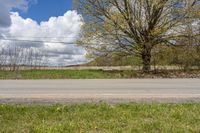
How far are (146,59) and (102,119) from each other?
2080 cm

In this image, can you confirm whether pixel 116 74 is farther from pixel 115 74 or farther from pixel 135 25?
pixel 135 25

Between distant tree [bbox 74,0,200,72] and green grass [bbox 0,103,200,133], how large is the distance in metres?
18.6

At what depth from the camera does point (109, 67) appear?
30.0 metres

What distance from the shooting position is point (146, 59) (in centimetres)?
2808

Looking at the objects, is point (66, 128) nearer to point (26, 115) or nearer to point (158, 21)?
point (26, 115)

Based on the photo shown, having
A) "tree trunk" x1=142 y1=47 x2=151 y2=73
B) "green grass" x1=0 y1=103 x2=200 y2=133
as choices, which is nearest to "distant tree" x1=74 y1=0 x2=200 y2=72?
"tree trunk" x1=142 y1=47 x2=151 y2=73

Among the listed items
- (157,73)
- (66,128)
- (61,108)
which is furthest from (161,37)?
(66,128)

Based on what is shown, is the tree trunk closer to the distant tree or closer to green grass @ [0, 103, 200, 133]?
the distant tree

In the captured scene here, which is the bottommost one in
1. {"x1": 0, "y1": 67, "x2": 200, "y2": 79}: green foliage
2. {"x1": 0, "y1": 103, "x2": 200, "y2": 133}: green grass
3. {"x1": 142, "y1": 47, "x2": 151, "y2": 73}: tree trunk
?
{"x1": 0, "y1": 103, "x2": 200, "y2": 133}: green grass

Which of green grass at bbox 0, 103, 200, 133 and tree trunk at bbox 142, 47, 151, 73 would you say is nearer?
green grass at bbox 0, 103, 200, 133

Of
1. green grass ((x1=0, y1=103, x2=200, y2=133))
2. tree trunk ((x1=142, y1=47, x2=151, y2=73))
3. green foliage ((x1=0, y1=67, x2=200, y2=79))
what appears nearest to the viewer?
green grass ((x1=0, y1=103, x2=200, y2=133))

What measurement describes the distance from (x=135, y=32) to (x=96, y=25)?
3.25 meters

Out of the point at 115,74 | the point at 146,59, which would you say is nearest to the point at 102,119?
the point at 115,74

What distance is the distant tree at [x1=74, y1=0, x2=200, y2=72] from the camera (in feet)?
89.9
